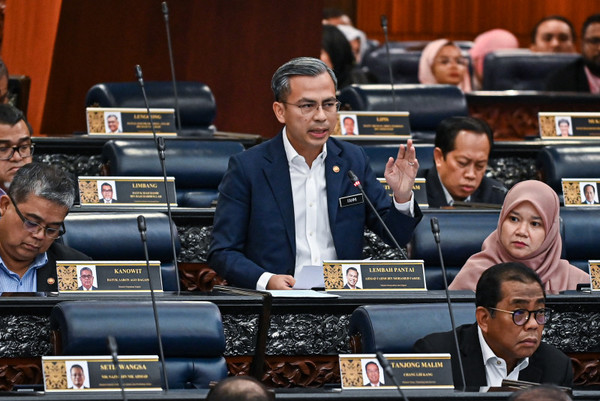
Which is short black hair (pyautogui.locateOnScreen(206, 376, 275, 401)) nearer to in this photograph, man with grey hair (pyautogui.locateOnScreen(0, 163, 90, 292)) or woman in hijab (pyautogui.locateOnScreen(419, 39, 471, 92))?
man with grey hair (pyautogui.locateOnScreen(0, 163, 90, 292))

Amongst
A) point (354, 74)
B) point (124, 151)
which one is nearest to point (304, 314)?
point (124, 151)

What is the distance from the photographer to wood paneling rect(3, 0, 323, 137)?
7066mm

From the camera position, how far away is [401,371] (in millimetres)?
3066

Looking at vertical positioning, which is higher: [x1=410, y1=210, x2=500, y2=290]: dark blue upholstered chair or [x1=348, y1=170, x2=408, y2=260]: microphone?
[x1=348, y1=170, x2=408, y2=260]: microphone

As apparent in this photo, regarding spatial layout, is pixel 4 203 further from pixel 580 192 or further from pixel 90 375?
pixel 580 192

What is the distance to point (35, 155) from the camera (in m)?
5.86

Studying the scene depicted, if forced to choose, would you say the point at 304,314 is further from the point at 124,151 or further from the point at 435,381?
the point at 124,151

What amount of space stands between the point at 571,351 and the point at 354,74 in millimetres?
4564

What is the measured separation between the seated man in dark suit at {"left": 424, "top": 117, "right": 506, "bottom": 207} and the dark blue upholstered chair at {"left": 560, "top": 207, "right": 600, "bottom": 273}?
0.75 metres

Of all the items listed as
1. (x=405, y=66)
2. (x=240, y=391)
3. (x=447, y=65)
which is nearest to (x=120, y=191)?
(x=240, y=391)

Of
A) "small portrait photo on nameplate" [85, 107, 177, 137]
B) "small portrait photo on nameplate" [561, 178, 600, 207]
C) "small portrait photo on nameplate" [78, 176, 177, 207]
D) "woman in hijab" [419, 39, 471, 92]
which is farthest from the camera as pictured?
"woman in hijab" [419, 39, 471, 92]

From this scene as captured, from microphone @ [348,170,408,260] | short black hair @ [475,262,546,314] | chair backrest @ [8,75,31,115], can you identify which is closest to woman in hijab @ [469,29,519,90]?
chair backrest @ [8,75,31,115]

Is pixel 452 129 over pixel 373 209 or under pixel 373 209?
over

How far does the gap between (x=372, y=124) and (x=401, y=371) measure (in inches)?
123
